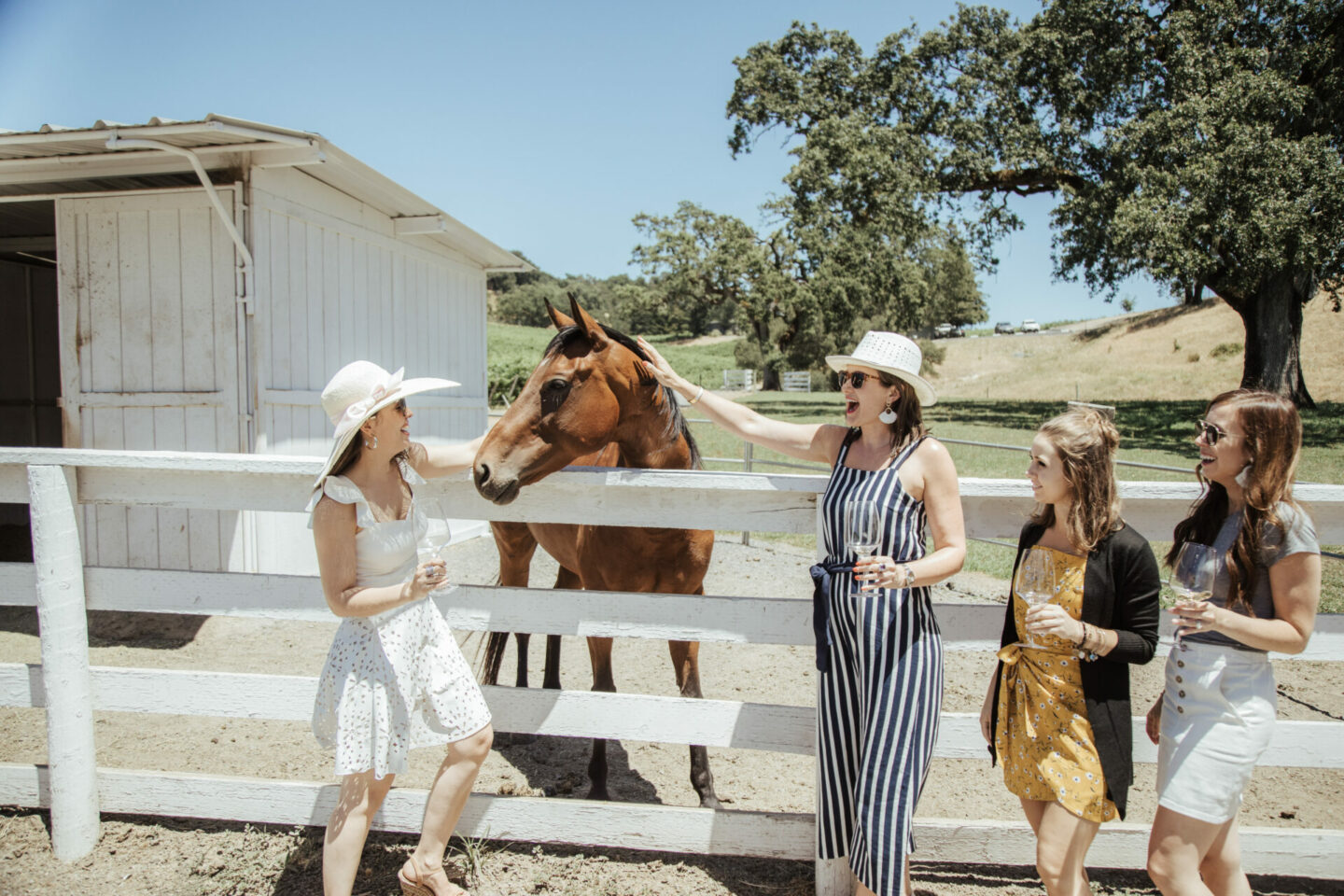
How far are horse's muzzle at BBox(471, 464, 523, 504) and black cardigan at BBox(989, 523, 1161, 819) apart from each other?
1.65 metres

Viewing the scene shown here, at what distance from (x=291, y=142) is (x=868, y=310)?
22553mm

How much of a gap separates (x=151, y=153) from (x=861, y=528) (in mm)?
5804

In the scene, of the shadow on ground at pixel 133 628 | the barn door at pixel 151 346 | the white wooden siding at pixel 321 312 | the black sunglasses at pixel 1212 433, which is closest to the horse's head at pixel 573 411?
the black sunglasses at pixel 1212 433

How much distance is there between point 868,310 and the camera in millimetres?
25719

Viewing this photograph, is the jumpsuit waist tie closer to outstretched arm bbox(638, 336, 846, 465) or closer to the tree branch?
outstretched arm bbox(638, 336, 846, 465)

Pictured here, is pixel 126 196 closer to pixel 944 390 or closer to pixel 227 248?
pixel 227 248

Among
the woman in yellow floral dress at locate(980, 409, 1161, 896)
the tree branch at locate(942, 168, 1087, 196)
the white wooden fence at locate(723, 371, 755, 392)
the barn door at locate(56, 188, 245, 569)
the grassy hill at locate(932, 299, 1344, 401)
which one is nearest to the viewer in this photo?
the woman in yellow floral dress at locate(980, 409, 1161, 896)

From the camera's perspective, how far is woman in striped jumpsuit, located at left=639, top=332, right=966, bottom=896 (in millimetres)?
2039

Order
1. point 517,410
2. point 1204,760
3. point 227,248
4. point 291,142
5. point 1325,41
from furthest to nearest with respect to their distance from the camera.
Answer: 1. point 1325,41
2. point 227,248
3. point 291,142
4. point 517,410
5. point 1204,760

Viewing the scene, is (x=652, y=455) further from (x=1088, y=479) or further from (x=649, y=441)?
(x=1088, y=479)

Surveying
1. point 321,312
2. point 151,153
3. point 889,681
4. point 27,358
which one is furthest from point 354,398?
point 27,358

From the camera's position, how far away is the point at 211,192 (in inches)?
214

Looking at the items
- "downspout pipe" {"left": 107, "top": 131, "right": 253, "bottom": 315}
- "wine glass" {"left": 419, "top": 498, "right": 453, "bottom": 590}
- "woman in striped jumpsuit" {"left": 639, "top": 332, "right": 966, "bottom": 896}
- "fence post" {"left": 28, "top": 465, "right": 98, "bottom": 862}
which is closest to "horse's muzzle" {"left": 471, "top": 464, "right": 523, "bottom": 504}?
"wine glass" {"left": 419, "top": 498, "right": 453, "bottom": 590}

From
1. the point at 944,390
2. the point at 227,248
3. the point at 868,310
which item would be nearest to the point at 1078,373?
the point at 944,390
